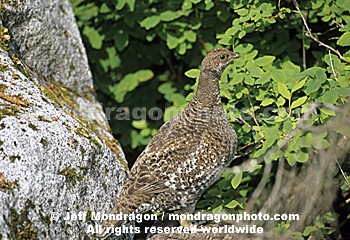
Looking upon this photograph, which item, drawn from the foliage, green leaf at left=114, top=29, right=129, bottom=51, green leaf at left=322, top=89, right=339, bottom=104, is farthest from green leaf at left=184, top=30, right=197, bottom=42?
green leaf at left=322, top=89, right=339, bottom=104

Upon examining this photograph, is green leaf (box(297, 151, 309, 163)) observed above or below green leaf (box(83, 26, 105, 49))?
below

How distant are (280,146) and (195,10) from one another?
2645 millimetres

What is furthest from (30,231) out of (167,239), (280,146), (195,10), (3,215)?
(195,10)

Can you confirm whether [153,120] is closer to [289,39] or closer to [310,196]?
[289,39]

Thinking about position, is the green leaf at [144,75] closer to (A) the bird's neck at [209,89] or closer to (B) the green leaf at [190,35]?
(B) the green leaf at [190,35]

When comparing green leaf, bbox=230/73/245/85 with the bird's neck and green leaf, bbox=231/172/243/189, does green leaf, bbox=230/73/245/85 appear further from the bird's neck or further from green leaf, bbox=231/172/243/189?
green leaf, bbox=231/172/243/189

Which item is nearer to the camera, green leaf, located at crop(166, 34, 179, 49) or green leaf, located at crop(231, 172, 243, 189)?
green leaf, located at crop(231, 172, 243, 189)

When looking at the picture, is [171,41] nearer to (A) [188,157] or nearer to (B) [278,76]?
(B) [278,76]

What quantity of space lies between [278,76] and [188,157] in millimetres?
1051

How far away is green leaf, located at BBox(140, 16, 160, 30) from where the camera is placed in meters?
6.39

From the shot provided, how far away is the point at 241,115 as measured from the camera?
550cm

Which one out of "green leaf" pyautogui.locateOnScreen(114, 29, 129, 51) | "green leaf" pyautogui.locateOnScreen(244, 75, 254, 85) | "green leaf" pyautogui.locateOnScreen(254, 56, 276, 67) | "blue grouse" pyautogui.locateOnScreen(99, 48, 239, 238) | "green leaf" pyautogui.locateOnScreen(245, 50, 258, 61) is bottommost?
"blue grouse" pyautogui.locateOnScreen(99, 48, 239, 238)

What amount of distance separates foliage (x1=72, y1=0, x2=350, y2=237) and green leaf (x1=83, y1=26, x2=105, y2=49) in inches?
0.5

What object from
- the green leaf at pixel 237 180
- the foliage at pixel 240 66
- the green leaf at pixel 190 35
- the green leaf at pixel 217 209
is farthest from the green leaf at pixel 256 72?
the green leaf at pixel 190 35
